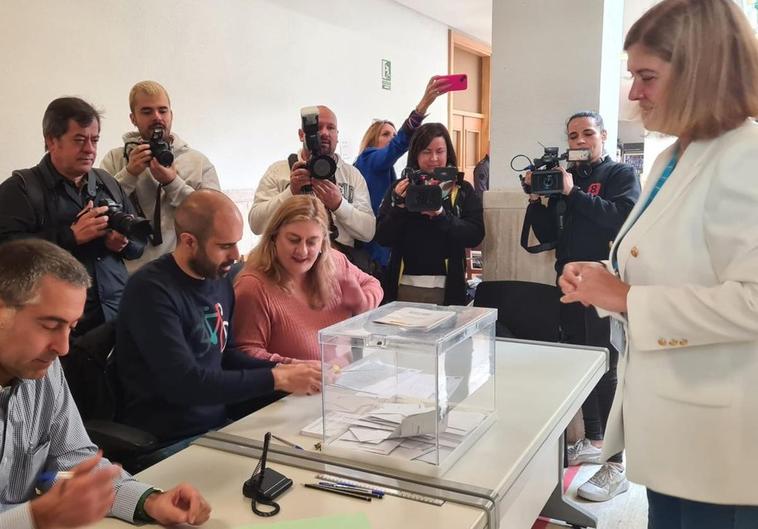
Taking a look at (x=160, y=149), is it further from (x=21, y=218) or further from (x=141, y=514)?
(x=141, y=514)

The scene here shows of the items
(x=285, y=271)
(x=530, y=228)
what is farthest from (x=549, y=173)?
(x=285, y=271)

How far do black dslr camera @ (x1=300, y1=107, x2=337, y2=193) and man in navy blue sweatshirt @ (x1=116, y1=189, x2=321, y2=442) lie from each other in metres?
0.90

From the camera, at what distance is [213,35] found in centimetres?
423

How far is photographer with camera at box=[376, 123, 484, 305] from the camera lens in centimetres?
280

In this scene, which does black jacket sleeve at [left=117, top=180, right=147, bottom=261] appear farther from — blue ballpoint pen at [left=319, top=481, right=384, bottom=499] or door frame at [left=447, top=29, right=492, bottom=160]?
door frame at [left=447, top=29, right=492, bottom=160]

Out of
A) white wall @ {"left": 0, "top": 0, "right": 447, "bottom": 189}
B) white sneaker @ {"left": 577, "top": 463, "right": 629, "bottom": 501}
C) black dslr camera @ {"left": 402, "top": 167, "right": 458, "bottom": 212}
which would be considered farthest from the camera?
white wall @ {"left": 0, "top": 0, "right": 447, "bottom": 189}

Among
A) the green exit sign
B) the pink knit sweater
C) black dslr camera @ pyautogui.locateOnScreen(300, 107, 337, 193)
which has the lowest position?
the pink knit sweater

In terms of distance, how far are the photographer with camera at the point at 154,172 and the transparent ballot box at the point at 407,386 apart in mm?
1347

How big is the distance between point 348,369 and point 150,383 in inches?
21.9

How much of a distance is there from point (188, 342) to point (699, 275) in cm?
125

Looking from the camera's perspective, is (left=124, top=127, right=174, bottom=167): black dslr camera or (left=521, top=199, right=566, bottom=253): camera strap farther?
(left=521, top=199, right=566, bottom=253): camera strap

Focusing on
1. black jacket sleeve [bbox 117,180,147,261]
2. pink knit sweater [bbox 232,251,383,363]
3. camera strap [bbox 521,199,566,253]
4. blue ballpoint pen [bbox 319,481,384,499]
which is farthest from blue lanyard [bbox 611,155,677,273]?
black jacket sleeve [bbox 117,180,147,261]

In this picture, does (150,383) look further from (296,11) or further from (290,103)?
(296,11)

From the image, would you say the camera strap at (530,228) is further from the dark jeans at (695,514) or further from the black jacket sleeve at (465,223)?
the dark jeans at (695,514)
